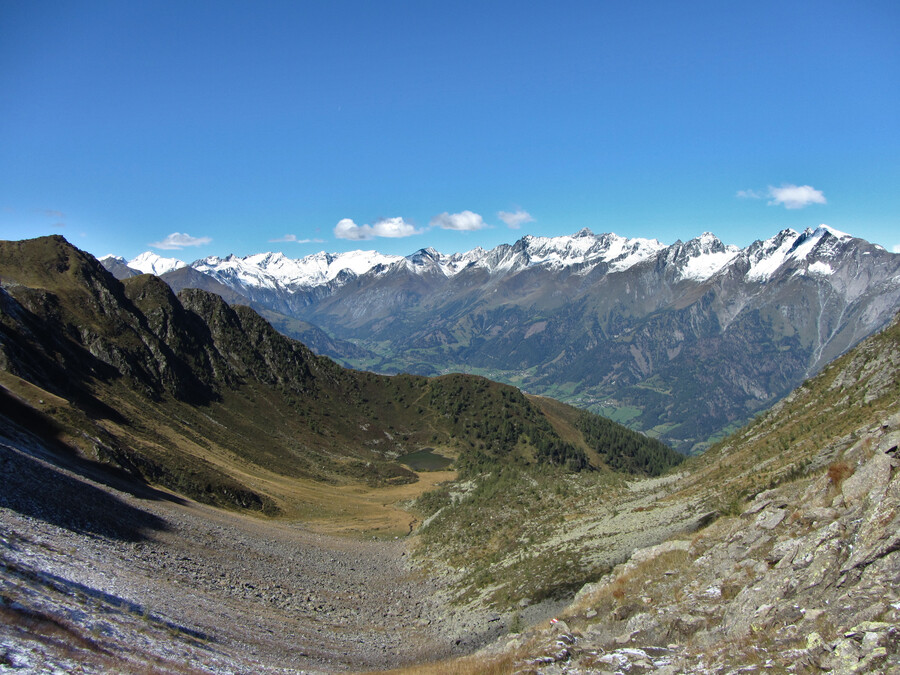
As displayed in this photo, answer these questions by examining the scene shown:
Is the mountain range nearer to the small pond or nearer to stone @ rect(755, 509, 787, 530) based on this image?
stone @ rect(755, 509, 787, 530)

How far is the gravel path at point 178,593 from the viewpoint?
15461mm

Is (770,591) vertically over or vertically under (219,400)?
over

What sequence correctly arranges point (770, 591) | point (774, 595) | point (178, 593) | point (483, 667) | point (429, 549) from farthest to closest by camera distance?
point (429, 549) < point (178, 593) < point (483, 667) < point (770, 591) < point (774, 595)

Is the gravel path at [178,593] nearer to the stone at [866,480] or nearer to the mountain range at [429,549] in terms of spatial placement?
the mountain range at [429,549]

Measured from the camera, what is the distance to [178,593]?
83.5ft

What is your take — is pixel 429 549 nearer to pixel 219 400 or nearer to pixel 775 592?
pixel 775 592

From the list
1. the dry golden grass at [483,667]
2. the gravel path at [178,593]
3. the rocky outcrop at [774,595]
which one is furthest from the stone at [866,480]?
the gravel path at [178,593]

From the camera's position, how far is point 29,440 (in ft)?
142

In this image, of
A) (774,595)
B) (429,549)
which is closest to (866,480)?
(774,595)

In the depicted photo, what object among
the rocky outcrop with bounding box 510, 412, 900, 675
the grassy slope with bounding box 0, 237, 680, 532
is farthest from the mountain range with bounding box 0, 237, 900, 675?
the grassy slope with bounding box 0, 237, 680, 532

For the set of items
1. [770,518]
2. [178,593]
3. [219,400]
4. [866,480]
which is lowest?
[219,400]

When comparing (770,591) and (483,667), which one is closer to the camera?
(770,591)

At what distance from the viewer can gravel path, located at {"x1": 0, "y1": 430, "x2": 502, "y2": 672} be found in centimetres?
1546

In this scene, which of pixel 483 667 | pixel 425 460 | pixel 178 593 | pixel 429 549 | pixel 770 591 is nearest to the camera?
pixel 770 591
